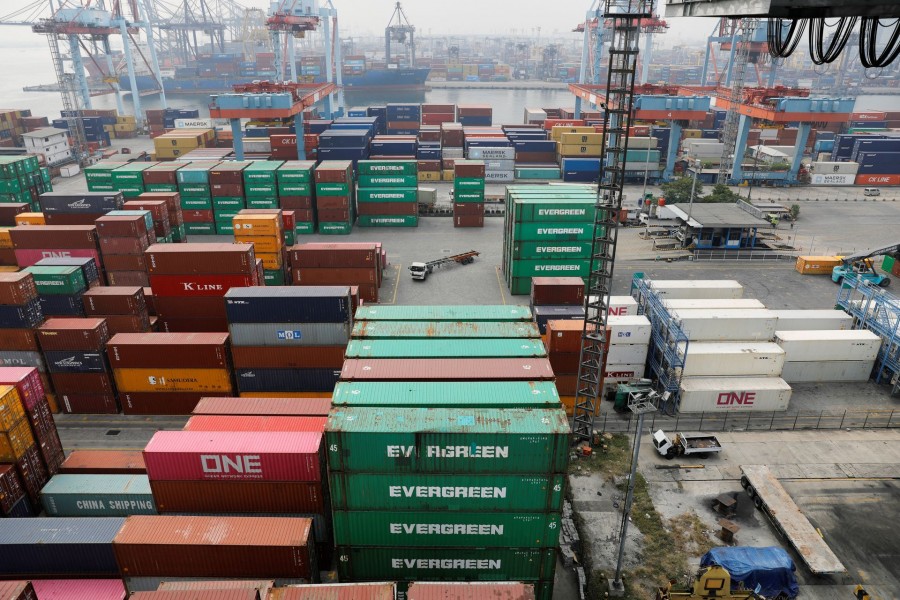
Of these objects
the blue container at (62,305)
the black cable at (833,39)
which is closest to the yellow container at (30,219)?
the blue container at (62,305)

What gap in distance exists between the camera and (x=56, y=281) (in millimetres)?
33750

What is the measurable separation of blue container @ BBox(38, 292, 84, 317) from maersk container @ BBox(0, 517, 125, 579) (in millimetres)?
16715

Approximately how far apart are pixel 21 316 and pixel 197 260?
941 centimetres

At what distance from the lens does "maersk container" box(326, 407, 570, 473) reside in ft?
57.5

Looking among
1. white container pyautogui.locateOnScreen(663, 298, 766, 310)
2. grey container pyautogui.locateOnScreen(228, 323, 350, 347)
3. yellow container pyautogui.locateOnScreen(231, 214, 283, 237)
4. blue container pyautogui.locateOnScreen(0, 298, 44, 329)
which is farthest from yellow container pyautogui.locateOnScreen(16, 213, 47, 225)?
white container pyautogui.locateOnScreen(663, 298, 766, 310)

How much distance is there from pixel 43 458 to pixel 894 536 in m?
37.6

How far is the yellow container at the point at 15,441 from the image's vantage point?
2306 centimetres

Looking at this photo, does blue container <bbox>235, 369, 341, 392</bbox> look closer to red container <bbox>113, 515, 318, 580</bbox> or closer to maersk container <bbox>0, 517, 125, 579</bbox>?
maersk container <bbox>0, 517, 125, 579</bbox>

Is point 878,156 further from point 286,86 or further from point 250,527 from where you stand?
point 250,527

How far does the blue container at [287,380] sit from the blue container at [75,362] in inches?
304

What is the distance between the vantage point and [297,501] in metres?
20.9

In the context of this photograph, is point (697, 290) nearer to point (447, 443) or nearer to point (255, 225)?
point (447, 443)

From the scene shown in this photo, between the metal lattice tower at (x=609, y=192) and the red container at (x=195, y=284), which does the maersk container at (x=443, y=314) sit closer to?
the metal lattice tower at (x=609, y=192)

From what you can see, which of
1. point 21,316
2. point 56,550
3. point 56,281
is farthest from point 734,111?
point 56,550
